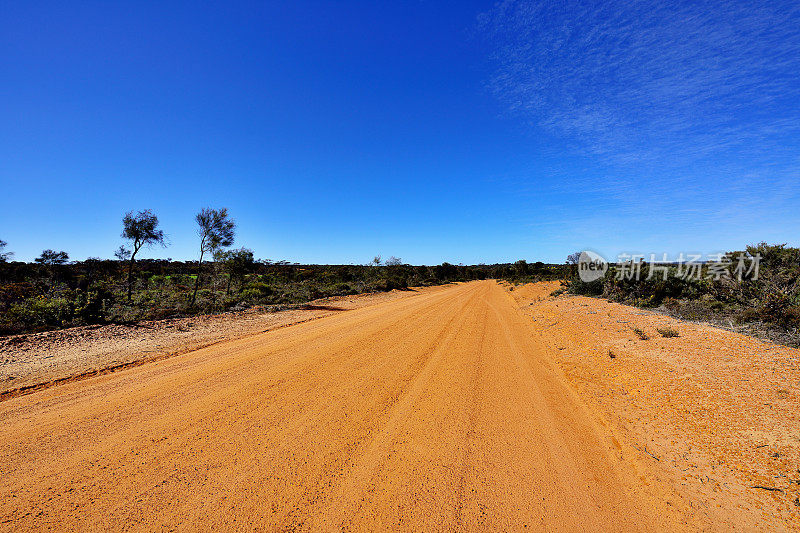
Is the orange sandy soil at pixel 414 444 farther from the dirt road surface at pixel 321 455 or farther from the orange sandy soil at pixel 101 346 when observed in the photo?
the orange sandy soil at pixel 101 346

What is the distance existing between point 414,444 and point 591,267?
21.4 metres

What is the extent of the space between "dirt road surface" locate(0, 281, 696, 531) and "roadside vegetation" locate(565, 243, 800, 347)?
603 cm

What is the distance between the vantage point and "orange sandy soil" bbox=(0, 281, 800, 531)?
8.36 ft

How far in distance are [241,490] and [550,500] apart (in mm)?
2878

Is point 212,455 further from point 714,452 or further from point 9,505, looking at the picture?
point 714,452

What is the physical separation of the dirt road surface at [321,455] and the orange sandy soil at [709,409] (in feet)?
1.38

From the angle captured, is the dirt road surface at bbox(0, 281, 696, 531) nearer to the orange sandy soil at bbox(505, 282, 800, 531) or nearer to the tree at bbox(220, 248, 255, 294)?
the orange sandy soil at bbox(505, 282, 800, 531)

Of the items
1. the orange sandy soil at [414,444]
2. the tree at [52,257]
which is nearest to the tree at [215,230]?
the orange sandy soil at [414,444]

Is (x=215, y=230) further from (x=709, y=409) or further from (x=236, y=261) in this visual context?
(x=709, y=409)

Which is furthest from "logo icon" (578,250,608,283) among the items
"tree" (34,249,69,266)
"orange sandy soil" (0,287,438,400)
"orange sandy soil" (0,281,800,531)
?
"tree" (34,249,69,266)

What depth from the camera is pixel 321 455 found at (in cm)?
327

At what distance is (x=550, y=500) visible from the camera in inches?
107

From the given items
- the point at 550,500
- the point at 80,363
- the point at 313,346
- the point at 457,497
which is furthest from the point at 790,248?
the point at 80,363

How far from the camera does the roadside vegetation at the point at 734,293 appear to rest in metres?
7.31
